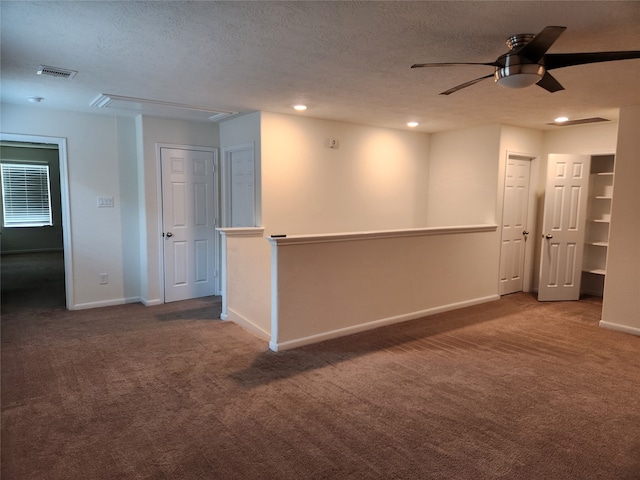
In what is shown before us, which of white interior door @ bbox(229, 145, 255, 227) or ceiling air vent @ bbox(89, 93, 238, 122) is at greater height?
ceiling air vent @ bbox(89, 93, 238, 122)

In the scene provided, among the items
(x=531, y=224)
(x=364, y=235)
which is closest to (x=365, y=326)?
(x=364, y=235)

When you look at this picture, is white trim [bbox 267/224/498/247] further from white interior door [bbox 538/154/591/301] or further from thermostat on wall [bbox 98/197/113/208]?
thermostat on wall [bbox 98/197/113/208]

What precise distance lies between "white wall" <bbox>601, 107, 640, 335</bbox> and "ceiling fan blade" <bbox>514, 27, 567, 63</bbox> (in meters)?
2.73

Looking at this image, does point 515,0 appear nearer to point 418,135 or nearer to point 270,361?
point 270,361

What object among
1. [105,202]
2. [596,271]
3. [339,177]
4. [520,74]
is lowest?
[596,271]

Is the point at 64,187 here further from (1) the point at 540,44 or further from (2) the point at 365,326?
(1) the point at 540,44

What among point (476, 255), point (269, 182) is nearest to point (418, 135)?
point (476, 255)

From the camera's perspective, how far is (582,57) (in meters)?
2.16

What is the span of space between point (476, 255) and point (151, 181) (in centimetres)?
410

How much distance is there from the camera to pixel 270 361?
3.45 m

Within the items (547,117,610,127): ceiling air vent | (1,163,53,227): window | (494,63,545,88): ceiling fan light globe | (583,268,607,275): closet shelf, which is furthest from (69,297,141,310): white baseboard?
(583,268,607,275): closet shelf

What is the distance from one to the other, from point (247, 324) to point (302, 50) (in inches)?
105

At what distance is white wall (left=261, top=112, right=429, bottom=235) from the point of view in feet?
16.0

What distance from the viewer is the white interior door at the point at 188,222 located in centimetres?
529
